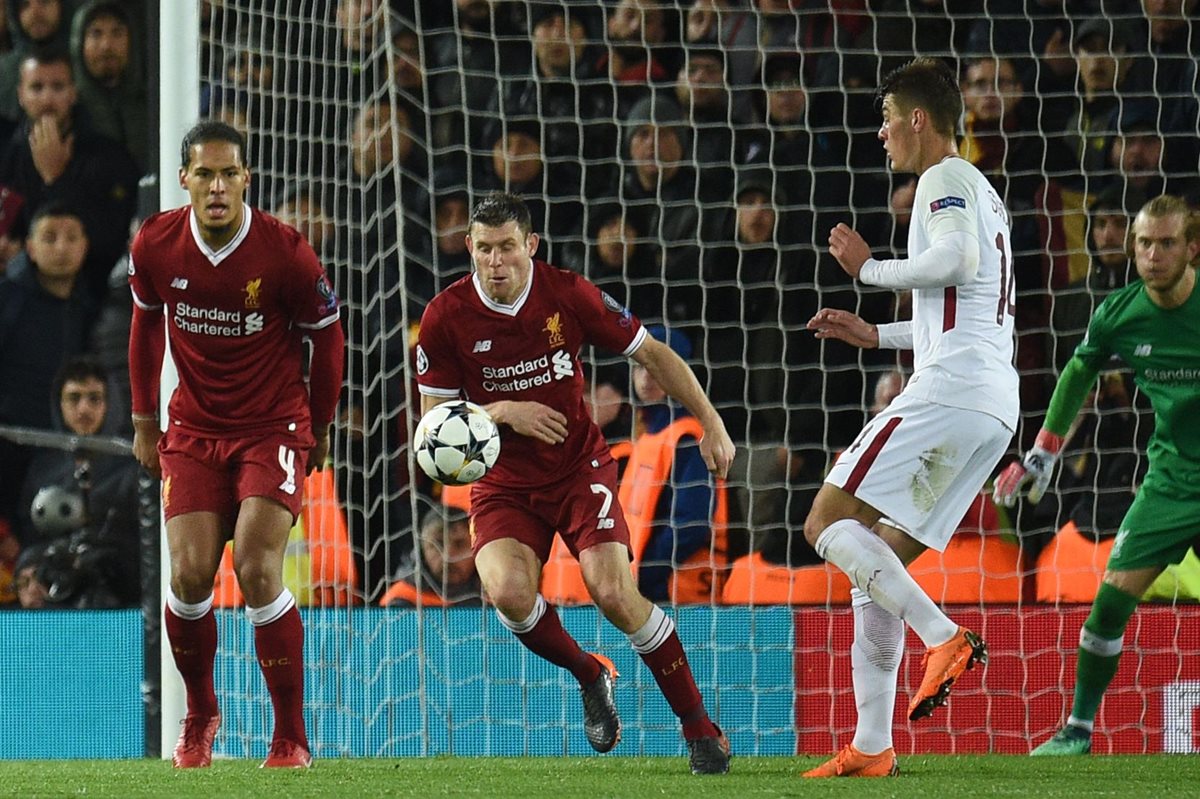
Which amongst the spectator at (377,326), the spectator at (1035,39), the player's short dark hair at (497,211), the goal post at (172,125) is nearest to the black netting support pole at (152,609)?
the goal post at (172,125)

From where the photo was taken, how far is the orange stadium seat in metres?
6.55

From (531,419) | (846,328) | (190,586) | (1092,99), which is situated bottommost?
(190,586)

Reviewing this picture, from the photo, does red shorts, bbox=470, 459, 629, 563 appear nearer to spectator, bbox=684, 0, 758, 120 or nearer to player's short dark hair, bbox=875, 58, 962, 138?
player's short dark hair, bbox=875, 58, 962, 138

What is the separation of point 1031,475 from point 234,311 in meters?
2.36

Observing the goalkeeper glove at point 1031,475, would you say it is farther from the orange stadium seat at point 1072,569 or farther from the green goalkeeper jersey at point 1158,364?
the orange stadium seat at point 1072,569

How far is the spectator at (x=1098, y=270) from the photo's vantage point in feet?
23.9

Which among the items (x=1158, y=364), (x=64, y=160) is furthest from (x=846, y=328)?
(x=64, y=160)

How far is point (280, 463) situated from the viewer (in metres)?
4.95

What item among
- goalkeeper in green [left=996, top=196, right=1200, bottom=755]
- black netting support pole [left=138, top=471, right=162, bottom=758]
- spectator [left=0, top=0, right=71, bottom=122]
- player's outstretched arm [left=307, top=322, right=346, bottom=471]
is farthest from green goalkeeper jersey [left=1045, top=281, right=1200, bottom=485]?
spectator [left=0, top=0, right=71, bottom=122]

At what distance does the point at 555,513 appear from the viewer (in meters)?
5.20

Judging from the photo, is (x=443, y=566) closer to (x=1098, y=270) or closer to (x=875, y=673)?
(x=875, y=673)

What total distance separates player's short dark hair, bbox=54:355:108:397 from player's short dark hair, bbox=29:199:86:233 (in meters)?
0.77

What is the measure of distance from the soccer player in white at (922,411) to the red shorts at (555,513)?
81cm

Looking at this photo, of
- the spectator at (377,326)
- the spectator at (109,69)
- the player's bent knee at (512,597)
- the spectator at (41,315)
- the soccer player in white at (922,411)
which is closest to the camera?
the soccer player in white at (922,411)
